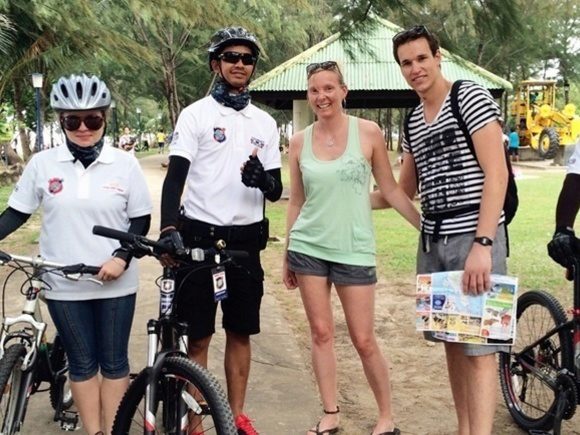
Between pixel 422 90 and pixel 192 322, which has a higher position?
pixel 422 90

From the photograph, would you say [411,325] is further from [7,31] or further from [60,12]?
[7,31]

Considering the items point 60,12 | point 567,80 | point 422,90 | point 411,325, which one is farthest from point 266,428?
point 567,80

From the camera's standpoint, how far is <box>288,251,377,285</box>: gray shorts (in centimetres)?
354

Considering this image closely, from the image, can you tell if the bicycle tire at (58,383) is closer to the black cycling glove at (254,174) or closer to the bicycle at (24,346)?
the bicycle at (24,346)

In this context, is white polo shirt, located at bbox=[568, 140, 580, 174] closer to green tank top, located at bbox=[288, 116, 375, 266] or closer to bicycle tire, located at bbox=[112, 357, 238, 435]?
green tank top, located at bbox=[288, 116, 375, 266]

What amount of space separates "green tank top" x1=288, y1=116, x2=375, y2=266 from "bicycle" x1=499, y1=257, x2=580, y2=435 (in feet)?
3.36

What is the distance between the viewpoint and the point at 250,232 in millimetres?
3445

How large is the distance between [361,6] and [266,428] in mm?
3440

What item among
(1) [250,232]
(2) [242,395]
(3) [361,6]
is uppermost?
(3) [361,6]

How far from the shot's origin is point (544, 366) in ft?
11.9

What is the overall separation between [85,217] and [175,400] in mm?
915

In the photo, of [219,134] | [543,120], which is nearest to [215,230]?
[219,134]

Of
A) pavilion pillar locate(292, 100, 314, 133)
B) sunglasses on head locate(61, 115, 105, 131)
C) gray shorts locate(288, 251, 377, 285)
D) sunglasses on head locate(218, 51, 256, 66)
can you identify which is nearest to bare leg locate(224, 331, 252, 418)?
gray shorts locate(288, 251, 377, 285)

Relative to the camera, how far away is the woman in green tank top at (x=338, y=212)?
3.51m
